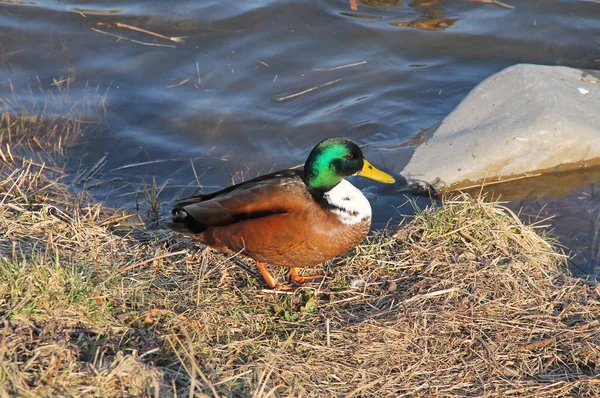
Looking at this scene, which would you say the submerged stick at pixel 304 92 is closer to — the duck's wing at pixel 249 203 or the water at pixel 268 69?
the water at pixel 268 69

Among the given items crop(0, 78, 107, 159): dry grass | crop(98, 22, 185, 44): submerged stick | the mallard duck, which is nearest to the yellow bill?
the mallard duck

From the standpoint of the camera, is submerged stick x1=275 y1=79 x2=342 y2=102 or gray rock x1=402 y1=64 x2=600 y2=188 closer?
gray rock x1=402 y1=64 x2=600 y2=188

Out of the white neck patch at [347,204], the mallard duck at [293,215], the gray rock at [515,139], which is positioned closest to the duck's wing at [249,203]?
the mallard duck at [293,215]

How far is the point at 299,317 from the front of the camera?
3.34 m

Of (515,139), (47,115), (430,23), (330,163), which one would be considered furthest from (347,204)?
(430,23)

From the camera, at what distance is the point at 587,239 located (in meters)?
4.48

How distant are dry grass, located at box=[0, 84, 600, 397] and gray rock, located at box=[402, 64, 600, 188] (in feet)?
3.58

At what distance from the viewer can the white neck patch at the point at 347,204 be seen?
3.50m

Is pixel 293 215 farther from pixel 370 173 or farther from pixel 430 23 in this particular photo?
pixel 430 23

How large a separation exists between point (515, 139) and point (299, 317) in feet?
8.37

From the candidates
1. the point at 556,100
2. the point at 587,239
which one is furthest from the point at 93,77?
the point at 587,239

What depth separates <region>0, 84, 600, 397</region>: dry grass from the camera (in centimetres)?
269

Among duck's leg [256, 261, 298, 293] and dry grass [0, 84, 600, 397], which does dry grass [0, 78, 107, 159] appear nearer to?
dry grass [0, 84, 600, 397]

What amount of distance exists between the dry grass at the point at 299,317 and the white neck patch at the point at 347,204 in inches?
13.0
